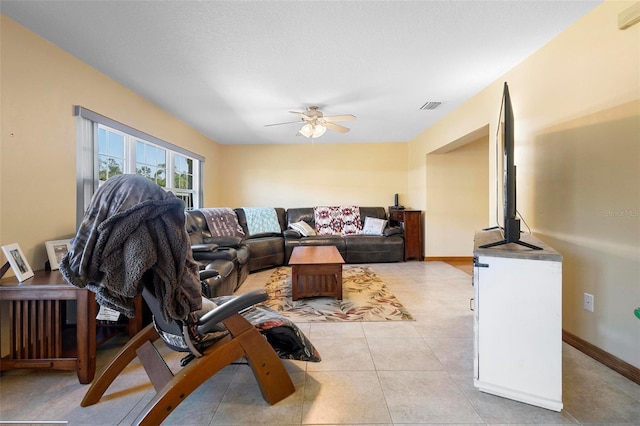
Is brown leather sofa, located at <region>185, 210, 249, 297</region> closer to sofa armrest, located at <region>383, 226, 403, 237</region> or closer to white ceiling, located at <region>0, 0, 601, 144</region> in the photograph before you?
white ceiling, located at <region>0, 0, 601, 144</region>

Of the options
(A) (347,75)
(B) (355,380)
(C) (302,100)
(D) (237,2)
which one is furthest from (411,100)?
(B) (355,380)

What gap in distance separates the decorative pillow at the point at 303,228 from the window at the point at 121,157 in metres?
1.90

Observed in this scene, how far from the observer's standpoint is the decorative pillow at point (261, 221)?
4734mm

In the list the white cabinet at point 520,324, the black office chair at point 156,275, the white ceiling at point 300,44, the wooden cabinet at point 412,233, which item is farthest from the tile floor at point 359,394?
the wooden cabinet at point 412,233

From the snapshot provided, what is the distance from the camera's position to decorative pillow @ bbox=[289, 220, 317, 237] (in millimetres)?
4798

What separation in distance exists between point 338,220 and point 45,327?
13.9ft

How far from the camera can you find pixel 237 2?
161 centimetres

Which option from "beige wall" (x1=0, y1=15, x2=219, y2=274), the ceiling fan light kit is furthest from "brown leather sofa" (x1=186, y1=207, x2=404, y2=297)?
the ceiling fan light kit

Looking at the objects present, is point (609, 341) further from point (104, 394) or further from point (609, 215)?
point (104, 394)

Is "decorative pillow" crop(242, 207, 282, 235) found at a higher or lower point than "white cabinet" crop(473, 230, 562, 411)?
higher

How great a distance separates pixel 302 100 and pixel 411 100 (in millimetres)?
1352

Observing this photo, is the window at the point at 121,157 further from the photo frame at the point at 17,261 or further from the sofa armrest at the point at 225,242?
the sofa armrest at the point at 225,242

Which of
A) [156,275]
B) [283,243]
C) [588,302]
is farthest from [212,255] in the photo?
[588,302]

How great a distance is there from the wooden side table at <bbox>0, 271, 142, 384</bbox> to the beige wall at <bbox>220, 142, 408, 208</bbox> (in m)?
4.04
